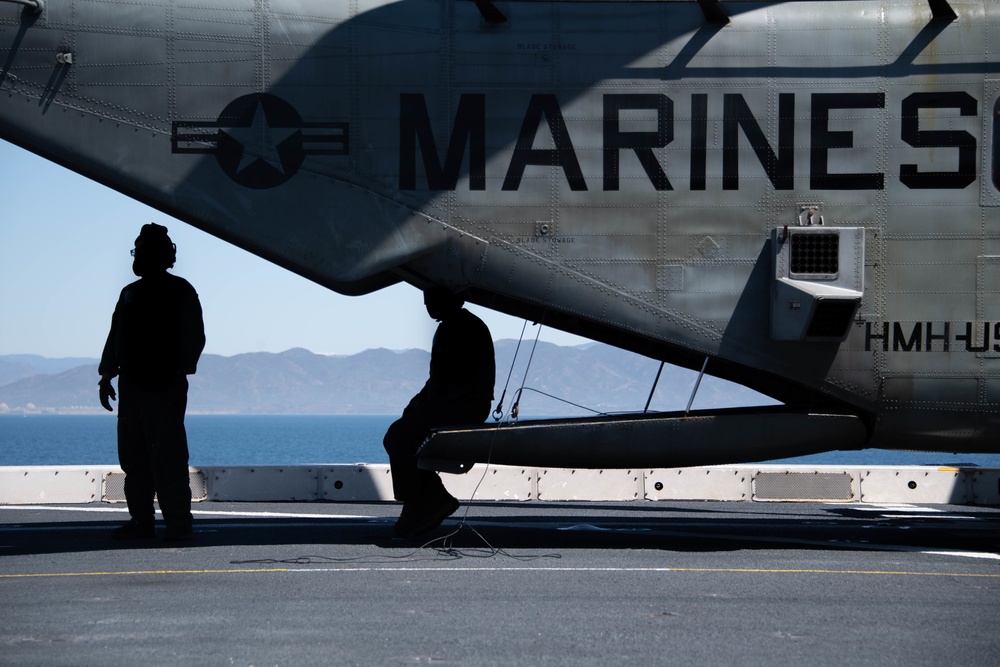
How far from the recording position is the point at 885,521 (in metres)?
12.5

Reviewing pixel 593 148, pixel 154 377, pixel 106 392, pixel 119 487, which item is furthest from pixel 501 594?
pixel 119 487

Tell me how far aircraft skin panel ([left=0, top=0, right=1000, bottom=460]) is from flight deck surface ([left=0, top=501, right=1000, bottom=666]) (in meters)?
1.92

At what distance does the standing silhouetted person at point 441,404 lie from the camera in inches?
390

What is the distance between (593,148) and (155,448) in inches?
190

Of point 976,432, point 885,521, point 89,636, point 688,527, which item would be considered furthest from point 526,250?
point 885,521

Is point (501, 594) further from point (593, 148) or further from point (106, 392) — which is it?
point (106, 392)

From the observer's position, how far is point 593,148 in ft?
32.1

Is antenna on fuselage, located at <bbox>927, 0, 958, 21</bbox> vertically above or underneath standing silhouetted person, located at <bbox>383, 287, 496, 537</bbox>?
above

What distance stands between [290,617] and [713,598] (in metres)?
2.83

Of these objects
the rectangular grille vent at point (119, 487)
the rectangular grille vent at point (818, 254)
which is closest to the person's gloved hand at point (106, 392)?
the rectangular grille vent at point (119, 487)

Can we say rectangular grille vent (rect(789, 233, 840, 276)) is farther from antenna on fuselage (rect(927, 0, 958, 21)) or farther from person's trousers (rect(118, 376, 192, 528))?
person's trousers (rect(118, 376, 192, 528))

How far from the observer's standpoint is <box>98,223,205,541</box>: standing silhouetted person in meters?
9.64

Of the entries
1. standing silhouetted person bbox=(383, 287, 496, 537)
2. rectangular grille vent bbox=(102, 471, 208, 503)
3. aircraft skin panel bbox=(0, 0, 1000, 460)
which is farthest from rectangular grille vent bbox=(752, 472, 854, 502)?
rectangular grille vent bbox=(102, 471, 208, 503)

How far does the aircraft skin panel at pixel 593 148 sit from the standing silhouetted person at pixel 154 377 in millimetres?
675
